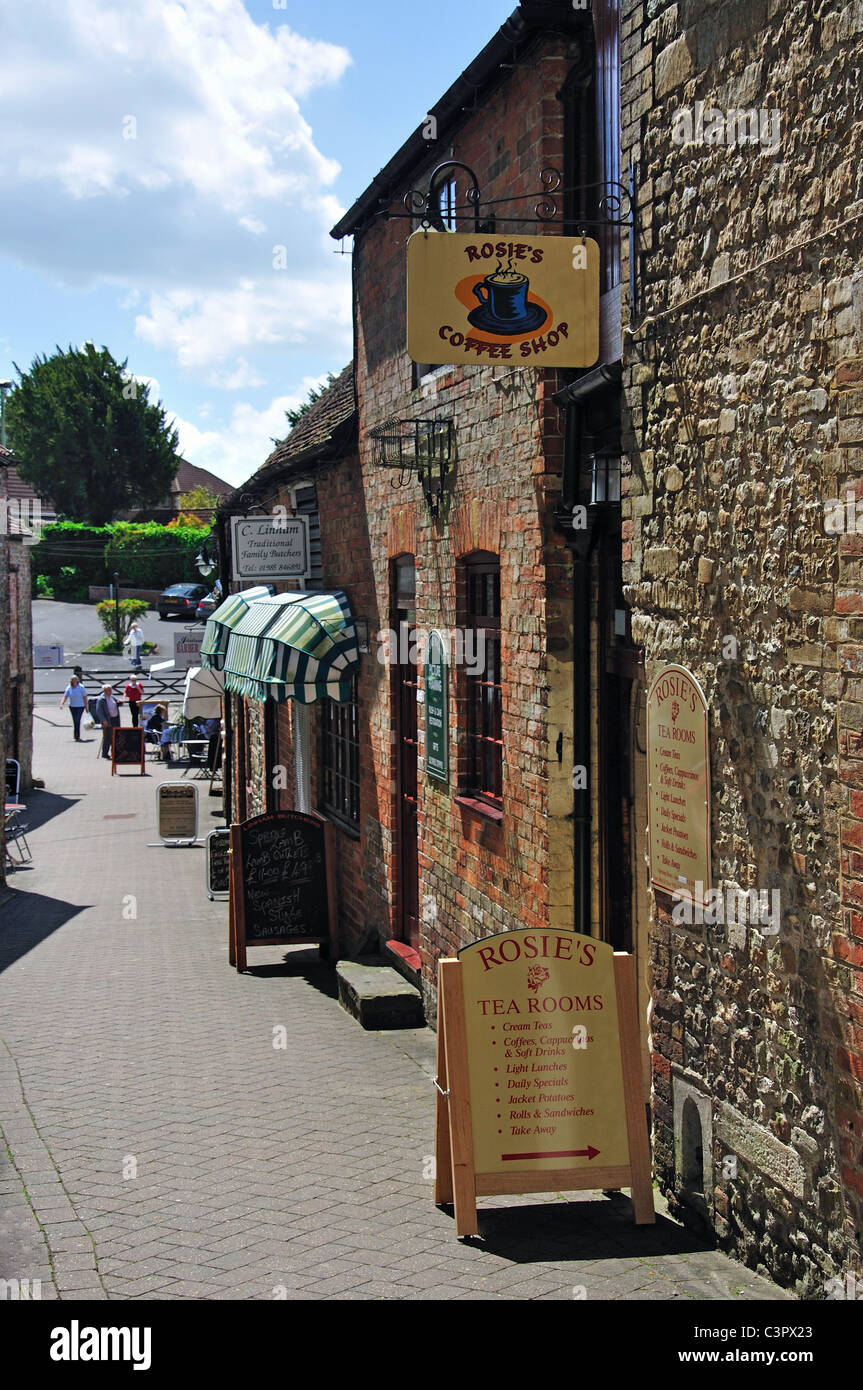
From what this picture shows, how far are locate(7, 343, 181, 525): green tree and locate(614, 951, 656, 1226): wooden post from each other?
64.9m

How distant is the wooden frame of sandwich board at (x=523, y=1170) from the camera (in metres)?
5.56

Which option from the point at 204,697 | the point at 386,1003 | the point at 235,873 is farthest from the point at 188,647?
the point at 386,1003

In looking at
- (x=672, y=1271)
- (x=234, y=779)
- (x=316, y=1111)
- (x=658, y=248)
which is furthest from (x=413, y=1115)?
(x=234, y=779)

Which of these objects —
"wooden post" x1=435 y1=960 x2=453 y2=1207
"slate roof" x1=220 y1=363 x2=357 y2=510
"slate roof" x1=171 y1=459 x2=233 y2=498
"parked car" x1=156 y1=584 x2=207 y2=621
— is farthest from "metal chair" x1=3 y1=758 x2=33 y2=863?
"slate roof" x1=171 y1=459 x2=233 y2=498

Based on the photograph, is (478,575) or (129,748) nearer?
(478,575)

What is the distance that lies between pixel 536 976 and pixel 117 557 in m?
56.6

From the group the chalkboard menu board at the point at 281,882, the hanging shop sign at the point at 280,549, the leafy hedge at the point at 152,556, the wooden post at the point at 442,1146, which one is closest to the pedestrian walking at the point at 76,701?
the hanging shop sign at the point at 280,549

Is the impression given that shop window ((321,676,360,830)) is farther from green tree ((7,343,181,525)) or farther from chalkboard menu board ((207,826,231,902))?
green tree ((7,343,181,525))

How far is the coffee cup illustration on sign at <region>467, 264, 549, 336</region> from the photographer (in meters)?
6.18

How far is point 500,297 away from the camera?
621 centimetres

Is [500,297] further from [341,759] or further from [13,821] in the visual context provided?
[13,821]

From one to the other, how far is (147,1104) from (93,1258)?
2373 mm

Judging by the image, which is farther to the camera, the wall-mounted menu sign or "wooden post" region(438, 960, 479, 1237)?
the wall-mounted menu sign

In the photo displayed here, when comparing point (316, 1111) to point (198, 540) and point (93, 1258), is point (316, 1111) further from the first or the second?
point (198, 540)
